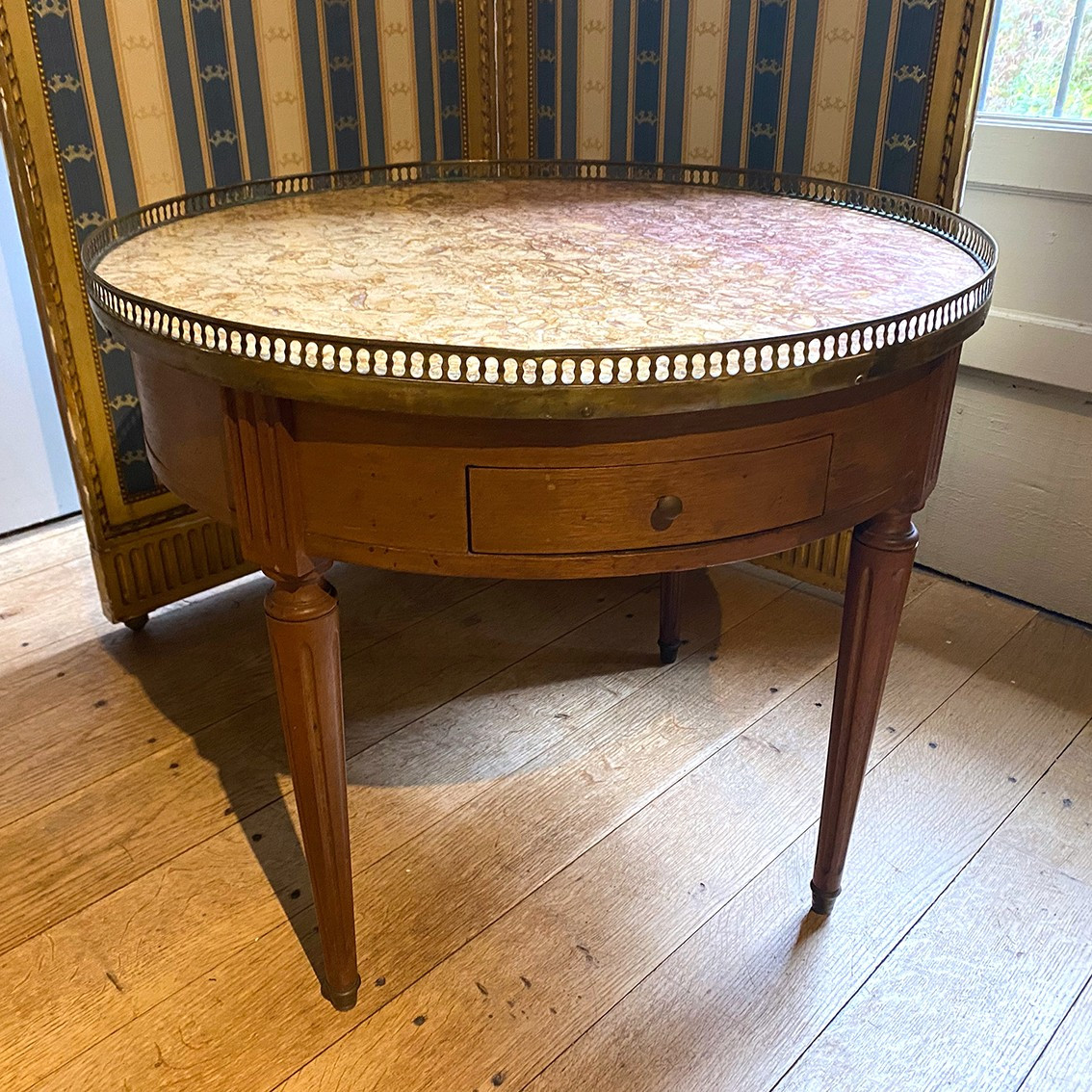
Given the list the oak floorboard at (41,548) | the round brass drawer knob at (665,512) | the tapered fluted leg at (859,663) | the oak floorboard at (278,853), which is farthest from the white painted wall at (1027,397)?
the oak floorboard at (41,548)

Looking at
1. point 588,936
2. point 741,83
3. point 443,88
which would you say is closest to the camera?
point 588,936

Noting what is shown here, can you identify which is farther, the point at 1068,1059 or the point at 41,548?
the point at 41,548

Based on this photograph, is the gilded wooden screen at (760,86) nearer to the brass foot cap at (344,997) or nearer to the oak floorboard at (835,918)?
the oak floorboard at (835,918)

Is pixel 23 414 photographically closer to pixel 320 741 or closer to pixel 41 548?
pixel 41 548

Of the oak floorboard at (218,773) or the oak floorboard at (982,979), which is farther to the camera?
the oak floorboard at (218,773)

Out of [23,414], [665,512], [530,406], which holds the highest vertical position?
[530,406]

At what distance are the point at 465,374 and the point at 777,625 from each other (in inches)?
51.5

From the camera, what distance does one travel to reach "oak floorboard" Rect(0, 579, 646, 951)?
1435mm

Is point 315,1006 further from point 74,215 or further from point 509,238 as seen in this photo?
point 74,215

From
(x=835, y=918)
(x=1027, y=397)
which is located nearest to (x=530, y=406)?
(x=835, y=918)

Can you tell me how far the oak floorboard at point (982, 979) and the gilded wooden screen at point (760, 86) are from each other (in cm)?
71

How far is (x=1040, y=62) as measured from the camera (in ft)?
5.93

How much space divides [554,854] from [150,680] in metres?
0.81

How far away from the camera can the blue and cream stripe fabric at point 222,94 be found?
1.66 meters
